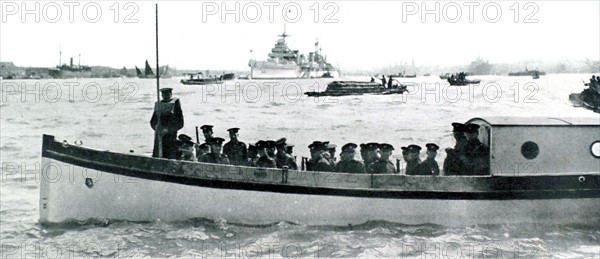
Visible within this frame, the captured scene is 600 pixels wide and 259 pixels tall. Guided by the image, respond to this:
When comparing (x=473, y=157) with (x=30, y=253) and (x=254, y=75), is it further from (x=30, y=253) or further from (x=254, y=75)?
(x=254, y=75)

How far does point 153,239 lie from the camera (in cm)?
783

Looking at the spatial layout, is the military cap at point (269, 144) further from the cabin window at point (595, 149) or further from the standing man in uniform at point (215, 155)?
the cabin window at point (595, 149)

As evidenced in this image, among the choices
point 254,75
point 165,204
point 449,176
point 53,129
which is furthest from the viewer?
point 254,75

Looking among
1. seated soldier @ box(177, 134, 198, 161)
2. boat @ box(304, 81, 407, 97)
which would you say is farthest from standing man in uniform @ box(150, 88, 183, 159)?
boat @ box(304, 81, 407, 97)

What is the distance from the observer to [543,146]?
749cm

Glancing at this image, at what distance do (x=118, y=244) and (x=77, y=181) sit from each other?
1130mm

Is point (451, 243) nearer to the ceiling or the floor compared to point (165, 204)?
nearer to the floor

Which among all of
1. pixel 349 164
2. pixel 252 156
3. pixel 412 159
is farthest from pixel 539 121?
pixel 252 156

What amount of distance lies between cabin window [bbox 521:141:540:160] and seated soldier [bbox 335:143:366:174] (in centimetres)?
217

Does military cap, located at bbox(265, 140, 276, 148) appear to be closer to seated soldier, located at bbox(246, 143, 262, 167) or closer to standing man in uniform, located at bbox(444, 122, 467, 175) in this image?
seated soldier, located at bbox(246, 143, 262, 167)

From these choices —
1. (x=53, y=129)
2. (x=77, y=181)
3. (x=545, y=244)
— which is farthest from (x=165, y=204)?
(x=53, y=129)

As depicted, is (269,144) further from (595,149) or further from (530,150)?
(595,149)

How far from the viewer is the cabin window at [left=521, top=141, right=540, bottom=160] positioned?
24.5ft

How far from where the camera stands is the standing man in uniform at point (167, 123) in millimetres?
8188
